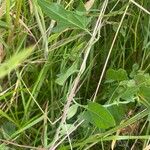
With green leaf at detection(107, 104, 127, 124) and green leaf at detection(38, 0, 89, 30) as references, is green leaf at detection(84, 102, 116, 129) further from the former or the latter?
green leaf at detection(38, 0, 89, 30)

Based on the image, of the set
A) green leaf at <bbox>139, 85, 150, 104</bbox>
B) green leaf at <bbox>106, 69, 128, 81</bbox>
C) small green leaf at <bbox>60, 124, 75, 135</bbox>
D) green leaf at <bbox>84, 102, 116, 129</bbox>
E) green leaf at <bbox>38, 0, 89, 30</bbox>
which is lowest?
small green leaf at <bbox>60, 124, 75, 135</bbox>

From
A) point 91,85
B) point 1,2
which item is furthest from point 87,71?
point 1,2

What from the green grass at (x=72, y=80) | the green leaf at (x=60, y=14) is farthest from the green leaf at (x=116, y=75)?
the green leaf at (x=60, y=14)

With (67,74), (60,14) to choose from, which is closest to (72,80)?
(67,74)

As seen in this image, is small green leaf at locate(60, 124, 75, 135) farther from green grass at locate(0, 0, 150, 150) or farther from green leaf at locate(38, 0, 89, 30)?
green leaf at locate(38, 0, 89, 30)

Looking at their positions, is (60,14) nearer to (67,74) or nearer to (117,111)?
(67,74)

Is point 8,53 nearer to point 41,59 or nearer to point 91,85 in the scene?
point 41,59

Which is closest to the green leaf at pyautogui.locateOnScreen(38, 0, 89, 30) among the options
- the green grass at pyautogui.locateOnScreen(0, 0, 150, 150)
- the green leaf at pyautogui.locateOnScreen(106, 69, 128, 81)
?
the green grass at pyautogui.locateOnScreen(0, 0, 150, 150)

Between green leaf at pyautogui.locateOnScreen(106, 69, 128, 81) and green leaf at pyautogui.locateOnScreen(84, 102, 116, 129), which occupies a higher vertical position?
green leaf at pyautogui.locateOnScreen(106, 69, 128, 81)
